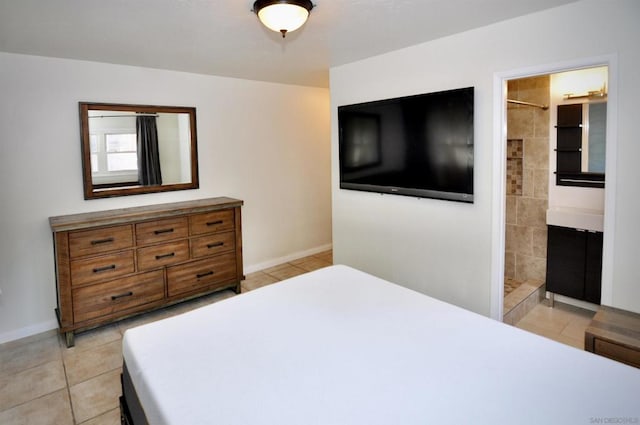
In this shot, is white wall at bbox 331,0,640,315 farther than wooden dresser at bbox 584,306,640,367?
Yes

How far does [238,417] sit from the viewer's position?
1.27 meters

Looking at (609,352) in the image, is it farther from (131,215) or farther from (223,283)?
(131,215)

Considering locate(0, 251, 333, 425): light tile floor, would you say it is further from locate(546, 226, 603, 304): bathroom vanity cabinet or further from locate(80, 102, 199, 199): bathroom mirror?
locate(546, 226, 603, 304): bathroom vanity cabinet

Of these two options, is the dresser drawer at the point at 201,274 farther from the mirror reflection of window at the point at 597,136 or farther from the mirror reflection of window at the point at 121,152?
the mirror reflection of window at the point at 597,136

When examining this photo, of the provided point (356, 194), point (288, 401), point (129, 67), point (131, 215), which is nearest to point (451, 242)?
point (356, 194)

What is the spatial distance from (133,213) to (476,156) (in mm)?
2909

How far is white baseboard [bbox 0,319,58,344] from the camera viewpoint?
10.5 ft

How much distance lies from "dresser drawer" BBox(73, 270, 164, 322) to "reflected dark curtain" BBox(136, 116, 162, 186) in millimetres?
997

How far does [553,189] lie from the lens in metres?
3.75

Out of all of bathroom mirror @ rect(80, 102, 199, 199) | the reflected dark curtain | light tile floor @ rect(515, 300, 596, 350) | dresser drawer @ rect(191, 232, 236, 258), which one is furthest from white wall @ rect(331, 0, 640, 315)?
the reflected dark curtain

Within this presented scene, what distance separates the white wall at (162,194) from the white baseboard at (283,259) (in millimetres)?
17

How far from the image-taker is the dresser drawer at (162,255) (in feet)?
11.1

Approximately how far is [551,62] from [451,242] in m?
1.46

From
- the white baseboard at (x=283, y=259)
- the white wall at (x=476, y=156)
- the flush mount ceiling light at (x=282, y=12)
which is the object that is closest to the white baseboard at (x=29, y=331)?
the white baseboard at (x=283, y=259)
